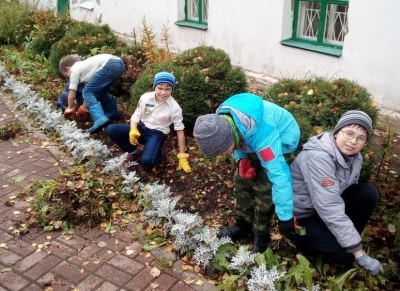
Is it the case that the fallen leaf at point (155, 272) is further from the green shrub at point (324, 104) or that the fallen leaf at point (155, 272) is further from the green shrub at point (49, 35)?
the green shrub at point (49, 35)

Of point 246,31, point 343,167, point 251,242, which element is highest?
point 246,31

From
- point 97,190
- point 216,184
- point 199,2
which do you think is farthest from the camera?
point 199,2

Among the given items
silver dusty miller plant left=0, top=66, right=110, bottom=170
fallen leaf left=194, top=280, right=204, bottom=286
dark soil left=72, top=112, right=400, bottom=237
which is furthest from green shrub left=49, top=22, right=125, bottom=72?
fallen leaf left=194, top=280, right=204, bottom=286

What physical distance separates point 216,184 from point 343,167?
1.54 m

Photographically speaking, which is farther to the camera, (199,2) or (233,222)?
(199,2)

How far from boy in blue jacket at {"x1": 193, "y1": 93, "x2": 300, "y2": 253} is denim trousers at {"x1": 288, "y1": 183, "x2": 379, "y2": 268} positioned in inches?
8.7

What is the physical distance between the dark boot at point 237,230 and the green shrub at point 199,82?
5.92 ft

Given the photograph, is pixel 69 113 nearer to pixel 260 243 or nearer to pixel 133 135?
pixel 133 135

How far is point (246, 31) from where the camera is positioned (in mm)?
6574

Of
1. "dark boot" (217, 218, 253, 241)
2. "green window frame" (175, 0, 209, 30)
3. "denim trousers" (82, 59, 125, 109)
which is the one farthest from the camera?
"green window frame" (175, 0, 209, 30)

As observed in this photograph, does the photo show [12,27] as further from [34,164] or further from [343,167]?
[343,167]

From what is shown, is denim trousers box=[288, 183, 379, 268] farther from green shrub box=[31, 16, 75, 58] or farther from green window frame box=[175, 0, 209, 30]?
green shrub box=[31, 16, 75, 58]

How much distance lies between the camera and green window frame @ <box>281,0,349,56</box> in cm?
558


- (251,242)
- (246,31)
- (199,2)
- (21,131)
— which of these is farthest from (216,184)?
(199,2)
